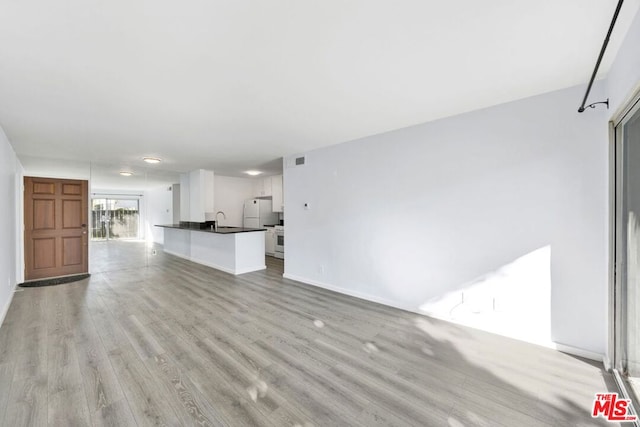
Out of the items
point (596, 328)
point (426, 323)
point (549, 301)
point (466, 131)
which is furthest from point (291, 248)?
point (596, 328)

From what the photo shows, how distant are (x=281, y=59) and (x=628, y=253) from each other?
301cm

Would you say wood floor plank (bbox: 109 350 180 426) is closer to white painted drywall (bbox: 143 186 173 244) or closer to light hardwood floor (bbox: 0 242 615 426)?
light hardwood floor (bbox: 0 242 615 426)

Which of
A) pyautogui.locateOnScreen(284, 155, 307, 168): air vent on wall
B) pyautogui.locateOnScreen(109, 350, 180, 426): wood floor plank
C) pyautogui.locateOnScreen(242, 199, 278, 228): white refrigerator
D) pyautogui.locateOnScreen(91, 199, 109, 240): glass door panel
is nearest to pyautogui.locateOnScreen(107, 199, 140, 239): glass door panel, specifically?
pyautogui.locateOnScreen(91, 199, 109, 240): glass door panel

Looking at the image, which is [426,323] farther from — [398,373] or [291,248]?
[291,248]

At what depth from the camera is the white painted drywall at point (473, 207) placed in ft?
7.48

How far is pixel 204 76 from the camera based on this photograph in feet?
6.84

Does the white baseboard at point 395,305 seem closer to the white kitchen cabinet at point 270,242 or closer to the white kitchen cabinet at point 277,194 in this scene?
the white kitchen cabinet at point 270,242

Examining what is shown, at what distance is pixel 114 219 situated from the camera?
6852 millimetres

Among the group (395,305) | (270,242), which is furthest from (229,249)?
(395,305)

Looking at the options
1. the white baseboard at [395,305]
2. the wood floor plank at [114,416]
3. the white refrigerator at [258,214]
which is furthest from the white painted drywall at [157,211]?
the wood floor plank at [114,416]

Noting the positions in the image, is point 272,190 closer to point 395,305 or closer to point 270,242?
point 270,242

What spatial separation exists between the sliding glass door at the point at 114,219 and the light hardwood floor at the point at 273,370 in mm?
2937

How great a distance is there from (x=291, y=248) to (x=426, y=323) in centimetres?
273

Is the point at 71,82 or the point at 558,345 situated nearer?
the point at 71,82
